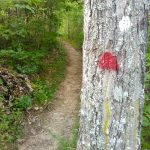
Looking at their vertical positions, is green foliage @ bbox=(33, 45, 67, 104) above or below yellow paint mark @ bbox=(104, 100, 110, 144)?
below

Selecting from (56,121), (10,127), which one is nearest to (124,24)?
(10,127)

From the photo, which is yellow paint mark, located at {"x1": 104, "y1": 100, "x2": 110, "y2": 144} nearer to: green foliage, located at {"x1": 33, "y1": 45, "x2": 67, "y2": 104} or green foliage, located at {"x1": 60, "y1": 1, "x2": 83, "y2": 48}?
green foliage, located at {"x1": 33, "y1": 45, "x2": 67, "y2": 104}

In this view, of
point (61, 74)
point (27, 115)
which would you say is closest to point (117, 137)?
point (27, 115)

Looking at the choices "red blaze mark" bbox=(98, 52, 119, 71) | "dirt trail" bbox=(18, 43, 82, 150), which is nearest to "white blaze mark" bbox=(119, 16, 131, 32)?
"red blaze mark" bbox=(98, 52, 119, 71)

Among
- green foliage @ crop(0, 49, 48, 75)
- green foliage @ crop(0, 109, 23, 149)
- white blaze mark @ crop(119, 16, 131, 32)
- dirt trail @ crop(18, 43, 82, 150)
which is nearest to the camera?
white blaze mark @ crop(119, 16, 131, 32)

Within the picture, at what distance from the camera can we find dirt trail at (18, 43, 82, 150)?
7328 millimetres

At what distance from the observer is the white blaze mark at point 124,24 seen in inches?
105

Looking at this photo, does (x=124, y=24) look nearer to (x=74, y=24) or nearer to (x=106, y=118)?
(x=106, y=118)

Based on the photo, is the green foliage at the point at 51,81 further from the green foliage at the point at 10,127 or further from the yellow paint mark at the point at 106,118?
the yellow paint mark at the point at 106,118

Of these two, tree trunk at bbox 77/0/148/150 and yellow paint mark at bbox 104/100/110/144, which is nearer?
tree trunk at bbox 77/0/148/150

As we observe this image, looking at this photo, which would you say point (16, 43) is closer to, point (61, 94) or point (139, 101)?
point (61, 94)

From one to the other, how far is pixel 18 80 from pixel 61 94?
1.35 meters

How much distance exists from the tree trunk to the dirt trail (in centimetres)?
276

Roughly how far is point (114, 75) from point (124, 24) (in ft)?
1.37
